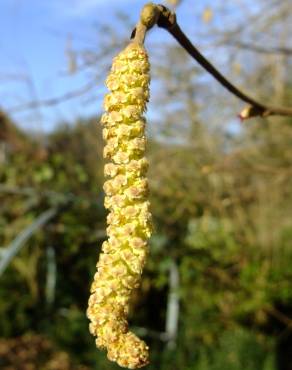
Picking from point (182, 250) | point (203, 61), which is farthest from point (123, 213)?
point (182, 250)

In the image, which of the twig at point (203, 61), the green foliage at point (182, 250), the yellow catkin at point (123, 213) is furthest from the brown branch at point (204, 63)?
the green foliage at point (182, 250)

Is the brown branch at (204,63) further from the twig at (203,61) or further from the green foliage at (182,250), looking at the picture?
the green foliage at (182,250)

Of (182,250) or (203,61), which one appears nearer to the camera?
(203,61)

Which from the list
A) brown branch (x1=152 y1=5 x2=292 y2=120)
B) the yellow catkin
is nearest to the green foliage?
brown branch (x1=152 y1=5 x2=292 y2=120)

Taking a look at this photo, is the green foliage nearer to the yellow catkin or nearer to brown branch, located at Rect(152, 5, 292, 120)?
brown branch, located at Rect(152, 5, 292, 120)

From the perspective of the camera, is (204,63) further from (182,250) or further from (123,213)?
(182,250)

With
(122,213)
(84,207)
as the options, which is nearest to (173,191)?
(84,207)
